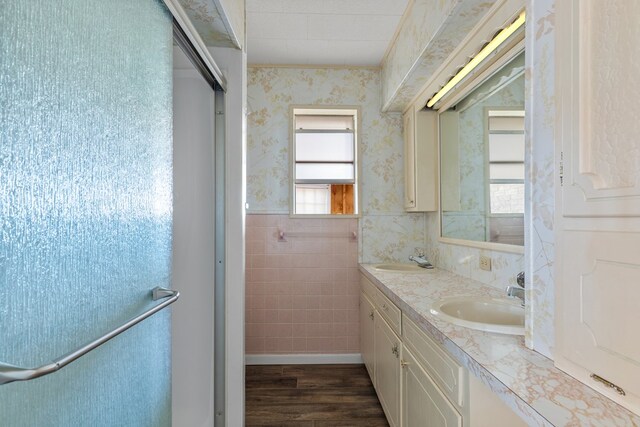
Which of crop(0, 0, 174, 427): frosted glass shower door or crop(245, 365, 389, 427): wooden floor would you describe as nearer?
crop(0, 0, 174, 427): frosted glass shower door

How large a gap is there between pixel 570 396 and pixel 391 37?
8.04ft

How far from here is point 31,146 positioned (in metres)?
0.56

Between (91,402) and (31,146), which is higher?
(31,146)

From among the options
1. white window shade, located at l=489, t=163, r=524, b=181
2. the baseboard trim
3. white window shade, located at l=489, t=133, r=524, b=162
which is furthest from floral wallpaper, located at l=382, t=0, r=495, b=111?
the baseboard trim

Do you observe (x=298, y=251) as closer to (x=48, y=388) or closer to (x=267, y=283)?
(x=267, y=283)

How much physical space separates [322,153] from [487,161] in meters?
1.53

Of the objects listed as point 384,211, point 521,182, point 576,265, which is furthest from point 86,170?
point 384,211

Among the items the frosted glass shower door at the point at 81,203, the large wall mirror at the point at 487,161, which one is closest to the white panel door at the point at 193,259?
the frosted glass shower door at the point at 81,203

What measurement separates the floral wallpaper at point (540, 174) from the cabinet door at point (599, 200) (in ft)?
0.13

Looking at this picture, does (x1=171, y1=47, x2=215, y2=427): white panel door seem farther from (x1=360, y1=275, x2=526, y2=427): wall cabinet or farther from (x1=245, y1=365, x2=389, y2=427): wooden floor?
(x1=360, y1=275, x2=526, y2=427): wall cabinet

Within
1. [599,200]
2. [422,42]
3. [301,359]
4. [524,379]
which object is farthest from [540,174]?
[301,359]

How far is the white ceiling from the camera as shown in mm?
2152

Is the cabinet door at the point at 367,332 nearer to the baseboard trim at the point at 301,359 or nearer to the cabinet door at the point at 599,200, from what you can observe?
the baseboard trim at the point at 301,359

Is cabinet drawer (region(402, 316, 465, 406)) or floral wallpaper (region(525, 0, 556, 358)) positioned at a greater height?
floral wallpaper (region(525, 0, 556, 358))
